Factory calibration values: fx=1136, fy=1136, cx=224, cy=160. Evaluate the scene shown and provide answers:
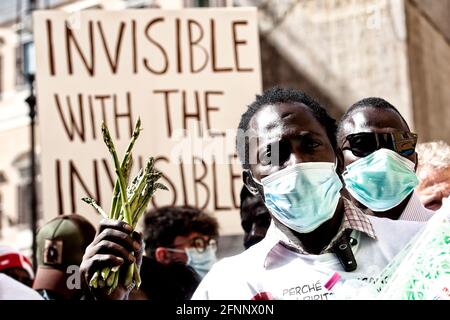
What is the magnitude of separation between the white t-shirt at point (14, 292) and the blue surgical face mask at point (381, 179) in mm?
753

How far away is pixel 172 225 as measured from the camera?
325 centimetres

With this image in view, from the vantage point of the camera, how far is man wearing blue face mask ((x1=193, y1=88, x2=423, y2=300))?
215cm

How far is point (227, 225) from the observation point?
3316mm

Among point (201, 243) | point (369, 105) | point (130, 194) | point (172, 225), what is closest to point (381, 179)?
point (369, 105)

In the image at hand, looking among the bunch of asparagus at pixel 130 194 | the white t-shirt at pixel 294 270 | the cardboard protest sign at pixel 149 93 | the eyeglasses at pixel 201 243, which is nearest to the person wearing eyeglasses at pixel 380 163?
the white t-shirt at pixel 294 270

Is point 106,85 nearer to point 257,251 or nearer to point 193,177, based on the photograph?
point 193,177

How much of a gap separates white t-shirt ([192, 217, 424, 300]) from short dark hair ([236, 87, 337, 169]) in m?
0.20

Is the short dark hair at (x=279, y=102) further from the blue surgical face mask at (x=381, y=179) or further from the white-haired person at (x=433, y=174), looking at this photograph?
the white-haired person at (x=433, y=174)

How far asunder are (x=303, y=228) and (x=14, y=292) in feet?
2.47

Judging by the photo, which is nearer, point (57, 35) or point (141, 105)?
point (141, 105)

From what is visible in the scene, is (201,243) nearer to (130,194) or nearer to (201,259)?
(201,259)

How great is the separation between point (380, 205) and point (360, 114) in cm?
20
